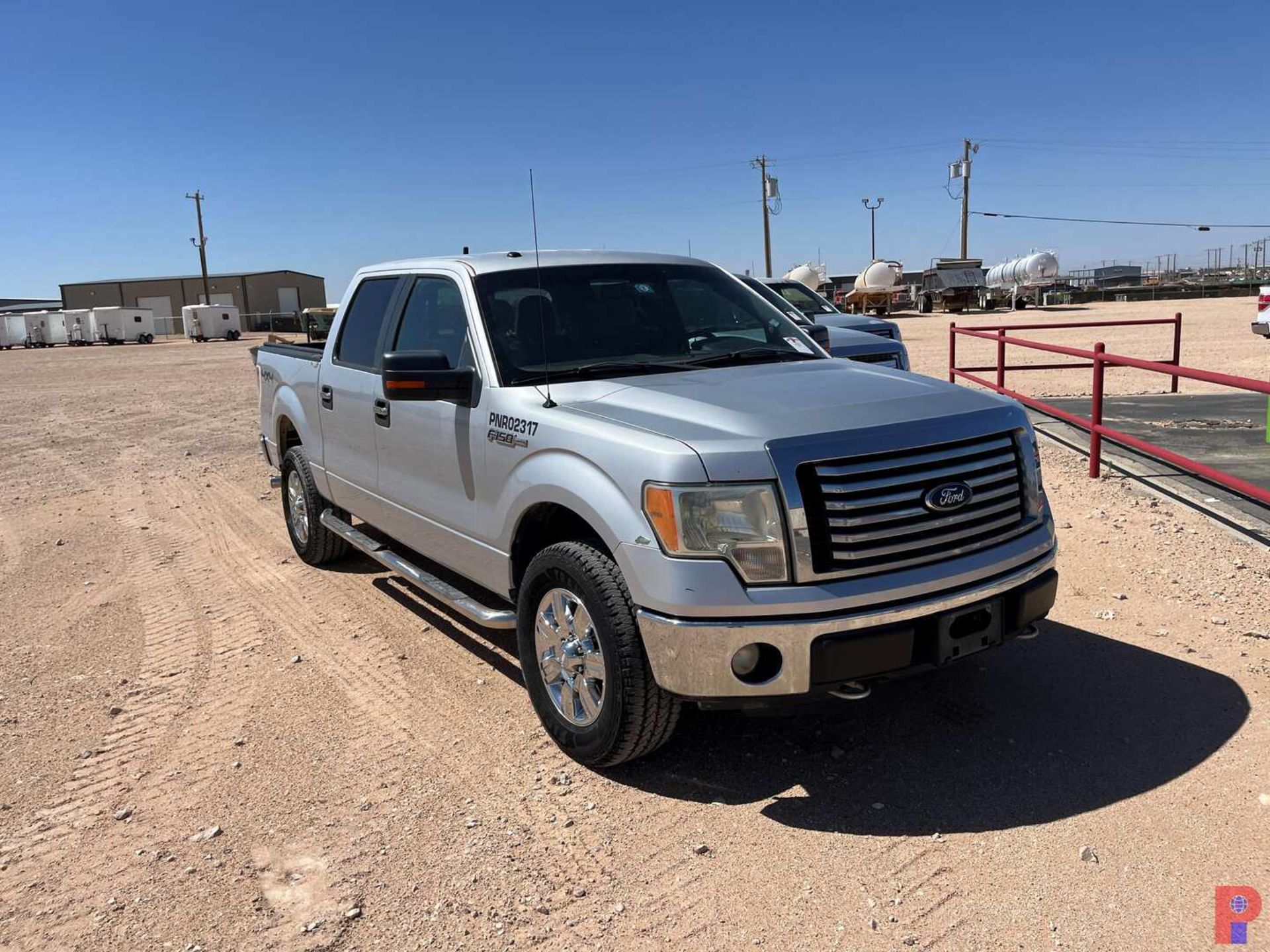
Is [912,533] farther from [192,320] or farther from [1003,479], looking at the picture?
[192,320]

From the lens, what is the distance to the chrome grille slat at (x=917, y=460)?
3280 millimetres

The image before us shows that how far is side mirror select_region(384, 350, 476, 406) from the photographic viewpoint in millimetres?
4055

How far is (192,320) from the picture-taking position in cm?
6088

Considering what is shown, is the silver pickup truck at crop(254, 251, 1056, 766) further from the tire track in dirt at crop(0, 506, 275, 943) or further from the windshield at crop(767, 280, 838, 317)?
the windshield at crop(767, 280, 838, 317)

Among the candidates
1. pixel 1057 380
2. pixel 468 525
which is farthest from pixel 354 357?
pixel 1057 380

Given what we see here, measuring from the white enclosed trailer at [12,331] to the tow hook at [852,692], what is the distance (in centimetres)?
6991

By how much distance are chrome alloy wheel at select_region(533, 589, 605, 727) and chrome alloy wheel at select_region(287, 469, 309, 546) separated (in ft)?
10.6

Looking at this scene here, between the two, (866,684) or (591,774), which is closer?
(866,684)

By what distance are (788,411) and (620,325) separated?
53.4 inches

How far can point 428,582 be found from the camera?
483 cm

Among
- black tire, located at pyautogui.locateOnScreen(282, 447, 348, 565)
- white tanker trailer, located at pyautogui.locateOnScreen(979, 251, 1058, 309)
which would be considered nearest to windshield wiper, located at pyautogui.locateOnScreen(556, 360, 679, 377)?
black tire, located at pyautogui.locateOnScreen(282, 447, 348, 565)

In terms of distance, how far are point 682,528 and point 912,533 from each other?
0.79 m

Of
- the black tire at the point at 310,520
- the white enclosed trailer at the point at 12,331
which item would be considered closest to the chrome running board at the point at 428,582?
the black tire at the point at 310,520

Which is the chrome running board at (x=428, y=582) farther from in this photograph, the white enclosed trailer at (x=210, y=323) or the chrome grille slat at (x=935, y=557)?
the white enclosed trailer at (x=210, y=323)
